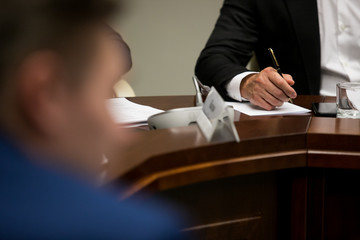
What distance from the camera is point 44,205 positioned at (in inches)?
20.3

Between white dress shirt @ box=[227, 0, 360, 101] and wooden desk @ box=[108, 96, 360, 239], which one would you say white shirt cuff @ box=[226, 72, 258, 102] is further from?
wooden desk @ box=[108, 96, 360, 239]

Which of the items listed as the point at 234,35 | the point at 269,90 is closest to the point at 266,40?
the point at 234,35

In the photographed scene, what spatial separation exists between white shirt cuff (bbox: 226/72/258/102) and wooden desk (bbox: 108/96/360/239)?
2.04ft

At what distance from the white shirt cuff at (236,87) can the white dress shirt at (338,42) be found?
457mm

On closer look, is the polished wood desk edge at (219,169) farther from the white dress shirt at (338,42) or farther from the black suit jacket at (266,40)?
the white dress shirt at (338,42)

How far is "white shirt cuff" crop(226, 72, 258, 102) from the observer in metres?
1.63

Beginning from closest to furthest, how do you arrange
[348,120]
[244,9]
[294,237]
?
[294,237] → [348,120] → [244,9]

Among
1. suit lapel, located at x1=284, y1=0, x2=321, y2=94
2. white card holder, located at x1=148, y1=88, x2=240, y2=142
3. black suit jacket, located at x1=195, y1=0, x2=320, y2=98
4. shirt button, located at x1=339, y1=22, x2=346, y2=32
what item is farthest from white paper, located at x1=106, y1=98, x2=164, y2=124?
shirt button, located at x1=339, y1=22, x2=346, y2=32

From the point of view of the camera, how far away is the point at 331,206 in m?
0.95

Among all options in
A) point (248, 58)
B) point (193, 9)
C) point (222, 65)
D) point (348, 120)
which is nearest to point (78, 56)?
point (348, 120)

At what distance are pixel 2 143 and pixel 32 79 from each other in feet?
0.25

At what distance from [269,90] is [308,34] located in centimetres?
66

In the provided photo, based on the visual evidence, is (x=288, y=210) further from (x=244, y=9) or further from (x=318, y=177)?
(x=244, y=9)

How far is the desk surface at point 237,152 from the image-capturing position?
0.76 metres
